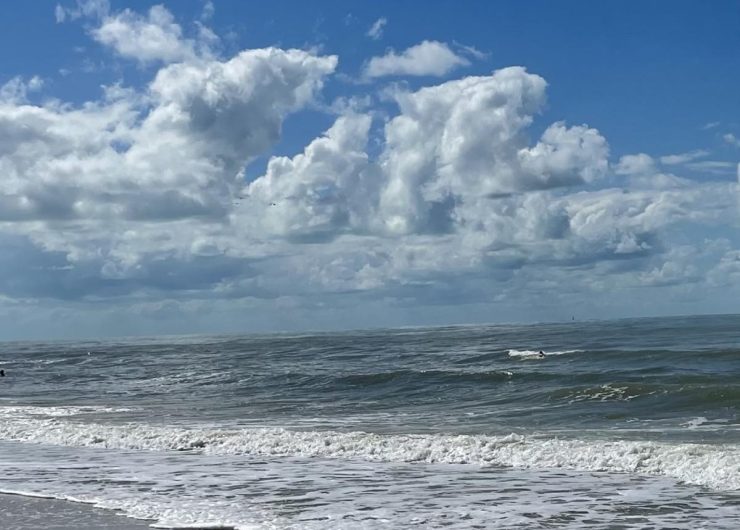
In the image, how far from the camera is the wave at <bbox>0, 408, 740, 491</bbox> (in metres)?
17.1

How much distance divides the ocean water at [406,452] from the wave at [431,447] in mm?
55

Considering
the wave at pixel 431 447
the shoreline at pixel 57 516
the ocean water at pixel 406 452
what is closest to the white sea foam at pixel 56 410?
the ocean water at pixel 406 452

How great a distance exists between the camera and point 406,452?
19.9 m

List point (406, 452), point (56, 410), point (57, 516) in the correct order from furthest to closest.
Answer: point (56, 410), point (406, 452), point (57, 516)

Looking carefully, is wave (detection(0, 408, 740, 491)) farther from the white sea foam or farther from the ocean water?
the white sea foam

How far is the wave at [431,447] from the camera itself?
17.1 metres

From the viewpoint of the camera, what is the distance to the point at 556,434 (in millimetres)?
22797

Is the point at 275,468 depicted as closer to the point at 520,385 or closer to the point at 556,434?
the point at 556,434

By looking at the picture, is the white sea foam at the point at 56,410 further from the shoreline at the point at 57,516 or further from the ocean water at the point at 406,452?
the shoreline at the point at 57,516

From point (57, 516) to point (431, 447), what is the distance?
9166 mm

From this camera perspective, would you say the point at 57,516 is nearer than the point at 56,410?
Yes

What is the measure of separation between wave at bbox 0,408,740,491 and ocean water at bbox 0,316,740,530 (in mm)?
55

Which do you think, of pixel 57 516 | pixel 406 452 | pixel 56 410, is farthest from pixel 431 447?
pixel 56 410

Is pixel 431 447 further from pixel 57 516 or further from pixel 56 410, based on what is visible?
pixel 56 410
